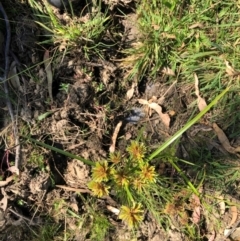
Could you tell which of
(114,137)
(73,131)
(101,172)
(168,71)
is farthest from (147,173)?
(168,71)

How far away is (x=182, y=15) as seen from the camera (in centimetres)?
222

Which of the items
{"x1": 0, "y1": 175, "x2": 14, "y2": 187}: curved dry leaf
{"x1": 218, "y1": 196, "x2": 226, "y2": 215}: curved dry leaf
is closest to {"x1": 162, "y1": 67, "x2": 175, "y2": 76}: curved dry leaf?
{"x1": 218, "y1": 196, "x2": 226, "y2": 215}: curved dry leaf

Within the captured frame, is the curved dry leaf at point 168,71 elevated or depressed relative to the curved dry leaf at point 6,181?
elevated

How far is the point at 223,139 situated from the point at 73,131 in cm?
80

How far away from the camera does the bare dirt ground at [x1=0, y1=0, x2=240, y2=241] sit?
2205mm

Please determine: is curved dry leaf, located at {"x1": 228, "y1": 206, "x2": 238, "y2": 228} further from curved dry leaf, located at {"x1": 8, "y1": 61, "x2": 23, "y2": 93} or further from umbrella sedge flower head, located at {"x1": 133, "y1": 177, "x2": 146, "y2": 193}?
curved dry leaf, located at {"x1": 8, "y1": 61, "x2": 23, "y2": 93}

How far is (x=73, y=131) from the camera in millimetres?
2227

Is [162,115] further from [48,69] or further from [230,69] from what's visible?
[48,69]

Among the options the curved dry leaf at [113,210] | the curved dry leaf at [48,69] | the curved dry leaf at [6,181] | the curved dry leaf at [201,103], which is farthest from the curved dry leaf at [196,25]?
the curved dry leaf at [6,181]

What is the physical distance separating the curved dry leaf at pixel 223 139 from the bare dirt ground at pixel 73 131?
0.10ft

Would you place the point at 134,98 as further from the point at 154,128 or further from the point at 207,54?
the point at 207,54

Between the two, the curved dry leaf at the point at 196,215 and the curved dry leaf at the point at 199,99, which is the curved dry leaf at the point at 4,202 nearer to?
the curved dry leaf at the point at 196,215

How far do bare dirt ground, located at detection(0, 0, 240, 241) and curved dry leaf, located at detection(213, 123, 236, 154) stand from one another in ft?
0.10

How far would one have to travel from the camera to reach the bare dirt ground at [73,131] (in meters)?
2.21
